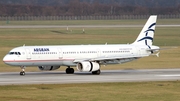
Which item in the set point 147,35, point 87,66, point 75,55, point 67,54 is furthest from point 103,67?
point 87,66

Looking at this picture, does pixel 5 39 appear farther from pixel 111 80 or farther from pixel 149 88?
pixel 149 88

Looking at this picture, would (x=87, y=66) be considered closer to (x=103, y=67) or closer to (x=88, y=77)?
(x=88, y=77)

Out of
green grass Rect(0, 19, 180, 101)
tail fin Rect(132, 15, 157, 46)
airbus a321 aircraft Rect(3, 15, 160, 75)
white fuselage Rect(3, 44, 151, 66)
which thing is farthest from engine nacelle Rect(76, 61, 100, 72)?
green grass Rect(0, 19, 180, 101)

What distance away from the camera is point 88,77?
57.9m

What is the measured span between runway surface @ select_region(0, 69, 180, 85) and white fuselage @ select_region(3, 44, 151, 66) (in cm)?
149

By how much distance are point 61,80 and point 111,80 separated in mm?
4761

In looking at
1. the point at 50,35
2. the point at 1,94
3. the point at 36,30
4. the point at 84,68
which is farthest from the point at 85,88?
the point at 36,30

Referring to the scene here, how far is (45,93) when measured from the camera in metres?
43.6

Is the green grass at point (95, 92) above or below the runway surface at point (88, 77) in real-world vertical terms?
below

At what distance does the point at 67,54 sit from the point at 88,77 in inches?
175

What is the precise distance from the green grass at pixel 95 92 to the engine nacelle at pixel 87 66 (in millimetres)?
9495

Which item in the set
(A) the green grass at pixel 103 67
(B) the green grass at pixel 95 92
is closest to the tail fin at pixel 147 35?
(A) the green grass at pixel 103 67

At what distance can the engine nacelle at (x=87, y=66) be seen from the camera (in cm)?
5997

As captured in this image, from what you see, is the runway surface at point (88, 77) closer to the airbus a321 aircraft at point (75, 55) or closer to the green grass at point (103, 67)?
the airbus a321 aircraft at point (75, 55)
